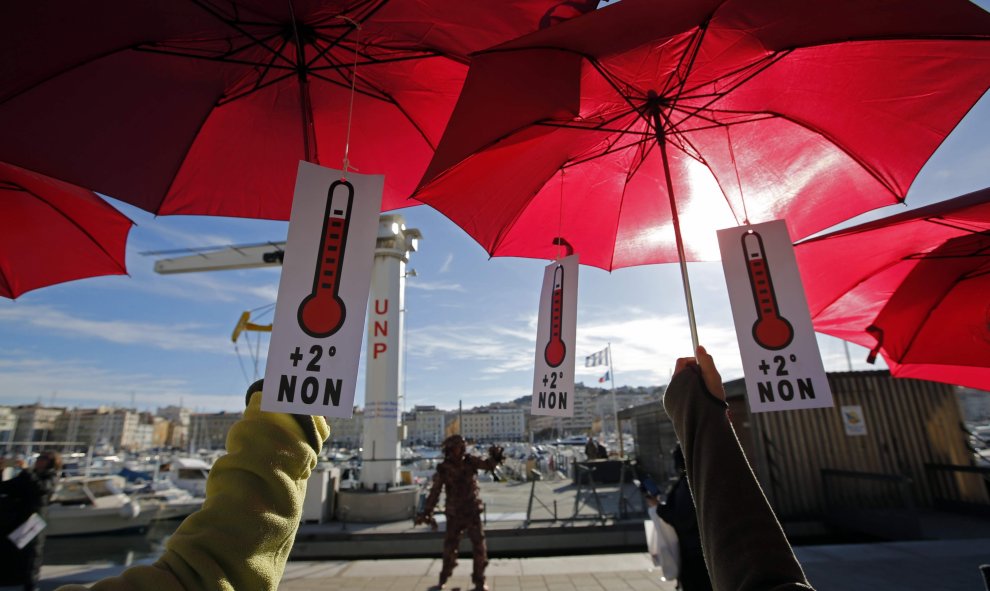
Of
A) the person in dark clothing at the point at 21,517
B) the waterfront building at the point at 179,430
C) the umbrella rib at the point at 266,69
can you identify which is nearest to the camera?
the umbrella rib at the point at 266,69

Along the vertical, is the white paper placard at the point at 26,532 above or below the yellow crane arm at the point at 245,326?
below

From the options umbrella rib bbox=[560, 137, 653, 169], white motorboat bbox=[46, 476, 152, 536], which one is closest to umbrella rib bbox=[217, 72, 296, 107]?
umbrella rib bbox=[560, 137, 653, 169]

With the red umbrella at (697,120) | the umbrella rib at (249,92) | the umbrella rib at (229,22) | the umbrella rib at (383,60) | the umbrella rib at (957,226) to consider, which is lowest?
the umbrella rib at (957,226)

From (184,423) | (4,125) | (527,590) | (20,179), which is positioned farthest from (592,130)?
(184,423)

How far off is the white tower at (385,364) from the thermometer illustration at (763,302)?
427 inches

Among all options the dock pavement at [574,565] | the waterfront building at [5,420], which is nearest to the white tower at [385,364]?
the dock pavement at [574,565]

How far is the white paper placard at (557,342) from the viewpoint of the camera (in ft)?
9.77

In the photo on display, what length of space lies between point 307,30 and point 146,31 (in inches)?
31.5

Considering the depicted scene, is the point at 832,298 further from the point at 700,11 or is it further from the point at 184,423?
the point at 184,423

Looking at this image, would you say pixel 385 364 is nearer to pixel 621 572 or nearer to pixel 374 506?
pixel 374 506

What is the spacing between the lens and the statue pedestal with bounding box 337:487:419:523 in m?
11.0

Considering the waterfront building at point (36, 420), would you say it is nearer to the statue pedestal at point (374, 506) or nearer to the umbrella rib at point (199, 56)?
the statue pedestal at point (374, 506)

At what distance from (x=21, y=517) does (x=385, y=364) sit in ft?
28.2

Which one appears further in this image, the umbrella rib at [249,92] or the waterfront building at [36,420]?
the waterfront building at [36,420]
